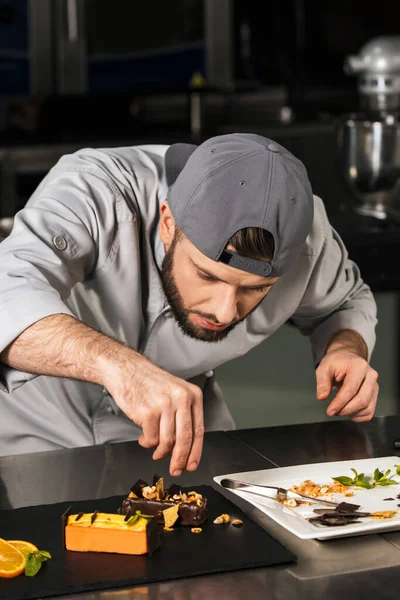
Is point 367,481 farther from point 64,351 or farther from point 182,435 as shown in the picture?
point 64,351

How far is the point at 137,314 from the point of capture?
2.01 meters

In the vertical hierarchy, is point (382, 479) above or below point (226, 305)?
below

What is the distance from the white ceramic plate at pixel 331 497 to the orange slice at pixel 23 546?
0.32 m

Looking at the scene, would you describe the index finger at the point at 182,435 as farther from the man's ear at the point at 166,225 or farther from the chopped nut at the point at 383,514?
the man's ear at the point at 166,225

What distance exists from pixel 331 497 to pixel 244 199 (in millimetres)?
503

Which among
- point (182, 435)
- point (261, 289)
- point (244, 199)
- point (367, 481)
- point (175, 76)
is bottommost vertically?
point (367, 481)

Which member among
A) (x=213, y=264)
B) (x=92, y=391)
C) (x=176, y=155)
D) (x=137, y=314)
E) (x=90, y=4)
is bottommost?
(x=92, y=391)

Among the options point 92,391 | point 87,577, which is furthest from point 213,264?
point 87,577

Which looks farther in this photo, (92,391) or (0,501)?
(92,391)

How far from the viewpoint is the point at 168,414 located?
1.37 metres

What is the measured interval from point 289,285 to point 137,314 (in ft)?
1.03

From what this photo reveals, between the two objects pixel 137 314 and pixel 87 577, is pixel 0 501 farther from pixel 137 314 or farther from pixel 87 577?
pixel 137 314

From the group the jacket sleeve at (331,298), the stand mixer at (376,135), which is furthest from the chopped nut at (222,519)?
the stand mixer at (376,135)

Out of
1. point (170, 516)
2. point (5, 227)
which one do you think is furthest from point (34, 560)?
point (5, 227)
